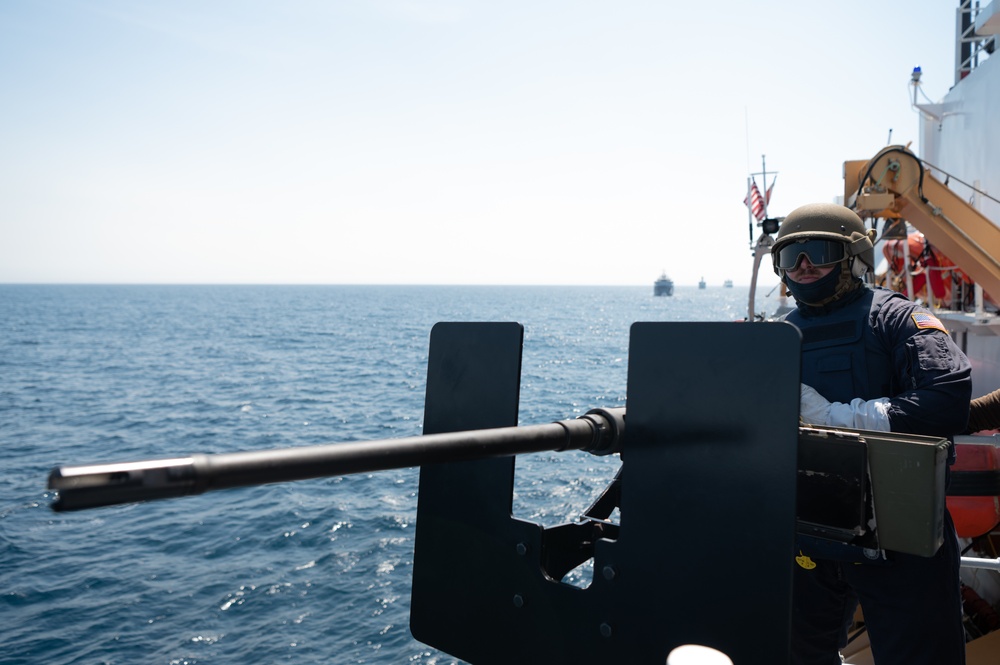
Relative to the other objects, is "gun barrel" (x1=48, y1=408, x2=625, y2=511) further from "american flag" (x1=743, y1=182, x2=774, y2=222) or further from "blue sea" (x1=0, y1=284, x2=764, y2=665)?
"american flag" (x1=743, y1=182, x2=774, y2=222)

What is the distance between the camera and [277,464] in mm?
1260

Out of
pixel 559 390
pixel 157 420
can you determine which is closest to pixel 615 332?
pixel 559 390

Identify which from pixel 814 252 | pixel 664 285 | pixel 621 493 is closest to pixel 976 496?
pixel 814 252

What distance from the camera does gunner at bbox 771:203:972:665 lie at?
8.81 ft

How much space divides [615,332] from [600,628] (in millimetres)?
73648

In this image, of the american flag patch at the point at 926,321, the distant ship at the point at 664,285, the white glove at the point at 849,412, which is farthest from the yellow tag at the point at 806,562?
the distant ship at the point at 664,285

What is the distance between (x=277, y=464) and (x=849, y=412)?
2.17 meters

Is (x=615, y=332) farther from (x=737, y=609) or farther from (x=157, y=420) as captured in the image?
(x=737, y=609)

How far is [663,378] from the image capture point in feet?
5.87

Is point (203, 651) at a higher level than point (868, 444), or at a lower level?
lower

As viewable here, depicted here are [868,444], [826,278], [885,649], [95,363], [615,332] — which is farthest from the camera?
[615,332]

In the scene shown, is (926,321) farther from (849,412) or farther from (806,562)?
(806,562)

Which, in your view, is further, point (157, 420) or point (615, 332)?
point (615, 332)

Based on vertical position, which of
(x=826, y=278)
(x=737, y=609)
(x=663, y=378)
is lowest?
(x=737, y=609)
